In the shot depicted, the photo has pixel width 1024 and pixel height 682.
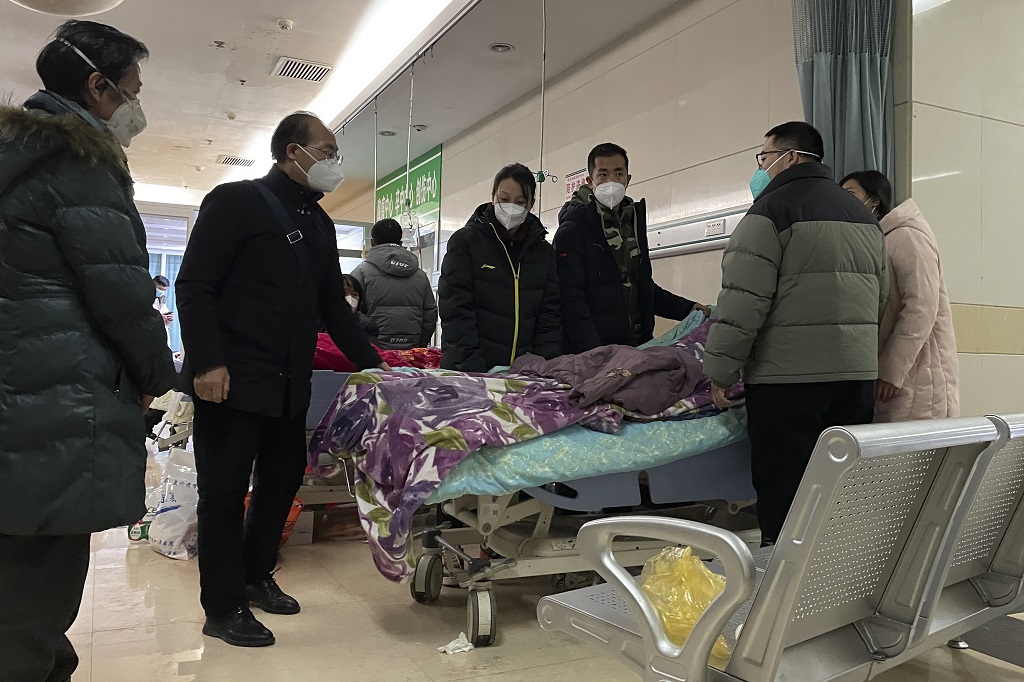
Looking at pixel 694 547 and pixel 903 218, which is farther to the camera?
pixel 903 218

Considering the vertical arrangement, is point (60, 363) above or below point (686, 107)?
below

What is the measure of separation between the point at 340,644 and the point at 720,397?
1460 mm

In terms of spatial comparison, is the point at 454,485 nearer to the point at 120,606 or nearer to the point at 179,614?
the point at 179,614

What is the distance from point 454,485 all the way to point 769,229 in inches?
49.0

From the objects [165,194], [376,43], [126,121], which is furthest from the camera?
[165,194]

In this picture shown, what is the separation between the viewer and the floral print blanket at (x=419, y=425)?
7.27 feet

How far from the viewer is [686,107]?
4391mm

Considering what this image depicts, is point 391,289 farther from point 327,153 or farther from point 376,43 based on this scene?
point 376,43

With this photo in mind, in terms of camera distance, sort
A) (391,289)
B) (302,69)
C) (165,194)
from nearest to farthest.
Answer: (391,289) < (302,69) < (165,194)

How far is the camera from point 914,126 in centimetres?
314

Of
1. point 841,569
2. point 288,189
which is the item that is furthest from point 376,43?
point 841,569

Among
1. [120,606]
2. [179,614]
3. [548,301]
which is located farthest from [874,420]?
[120,606]

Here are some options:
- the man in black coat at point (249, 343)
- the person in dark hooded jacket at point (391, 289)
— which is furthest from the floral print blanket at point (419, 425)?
the person in dark hooded jacket at point (391, 289)

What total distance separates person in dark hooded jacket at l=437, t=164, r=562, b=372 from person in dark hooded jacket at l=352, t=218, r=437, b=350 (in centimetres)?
161
